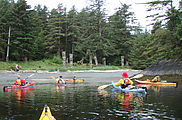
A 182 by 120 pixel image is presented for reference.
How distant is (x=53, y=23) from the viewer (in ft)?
178

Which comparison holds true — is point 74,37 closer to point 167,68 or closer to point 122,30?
point 122,30

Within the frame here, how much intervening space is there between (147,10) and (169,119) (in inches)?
891

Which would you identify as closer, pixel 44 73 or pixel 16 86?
pixel 16 86

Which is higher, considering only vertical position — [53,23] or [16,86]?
[53,23]

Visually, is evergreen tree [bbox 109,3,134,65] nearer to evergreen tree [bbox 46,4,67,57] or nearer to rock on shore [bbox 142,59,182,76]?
evergreen tree [bbox 46,4,67,57]

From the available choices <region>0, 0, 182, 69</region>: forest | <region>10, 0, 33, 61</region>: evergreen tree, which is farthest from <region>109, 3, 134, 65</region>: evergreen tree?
<region>10, 0, 33, 61</region>: evergreen tree

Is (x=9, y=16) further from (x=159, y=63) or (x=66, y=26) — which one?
(x=159, y=63)

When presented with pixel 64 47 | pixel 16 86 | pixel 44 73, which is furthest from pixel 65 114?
pixel 64 47

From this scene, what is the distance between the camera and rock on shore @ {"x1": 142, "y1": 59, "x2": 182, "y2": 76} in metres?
26.6

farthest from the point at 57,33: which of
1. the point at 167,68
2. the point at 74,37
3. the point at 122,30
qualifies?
the point at 167,68

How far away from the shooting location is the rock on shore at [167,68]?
1049 inches

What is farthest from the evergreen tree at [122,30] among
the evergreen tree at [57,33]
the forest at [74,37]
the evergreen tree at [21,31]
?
the evergreen tree at [21,31]

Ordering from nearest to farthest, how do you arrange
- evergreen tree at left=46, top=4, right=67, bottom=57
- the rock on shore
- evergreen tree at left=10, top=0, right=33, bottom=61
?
the rock on shore
evergreen tree at left=10, top=0, right=33, bottom=61
evergreen tree at left=46, top=4, right=67, bottom=57

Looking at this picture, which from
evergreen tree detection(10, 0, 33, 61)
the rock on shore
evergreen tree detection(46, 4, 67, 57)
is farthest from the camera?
evergreen tree detection(46, 4, 67, 57)
